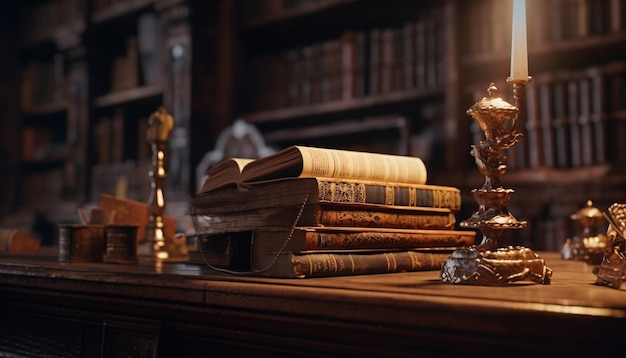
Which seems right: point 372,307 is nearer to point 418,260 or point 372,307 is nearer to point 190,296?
point 190,296

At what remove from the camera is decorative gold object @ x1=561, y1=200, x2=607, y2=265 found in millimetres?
1510

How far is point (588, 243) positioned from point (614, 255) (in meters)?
0.67

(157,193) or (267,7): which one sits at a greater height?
(267,7)

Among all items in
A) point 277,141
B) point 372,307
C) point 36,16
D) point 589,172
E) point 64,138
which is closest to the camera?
point 372,307

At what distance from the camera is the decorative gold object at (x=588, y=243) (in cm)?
151

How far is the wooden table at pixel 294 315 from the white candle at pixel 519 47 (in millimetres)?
300

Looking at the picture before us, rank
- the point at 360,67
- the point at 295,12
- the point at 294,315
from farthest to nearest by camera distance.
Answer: the point at 295,12 < the point at 360,67 < the point at 294,315

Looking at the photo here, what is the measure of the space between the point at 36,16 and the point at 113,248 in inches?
181

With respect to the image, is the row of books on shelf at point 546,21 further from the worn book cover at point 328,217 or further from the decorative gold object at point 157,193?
the worn book cover at point 328,217

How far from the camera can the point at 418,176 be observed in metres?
1.30

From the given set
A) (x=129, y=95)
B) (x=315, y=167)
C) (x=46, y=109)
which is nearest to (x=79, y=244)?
(x=315, y=167)

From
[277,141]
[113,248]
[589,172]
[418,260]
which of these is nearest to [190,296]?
[418,260]

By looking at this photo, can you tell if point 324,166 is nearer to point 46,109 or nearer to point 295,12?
point 295,12

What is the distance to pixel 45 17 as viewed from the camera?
5422 millimetres
